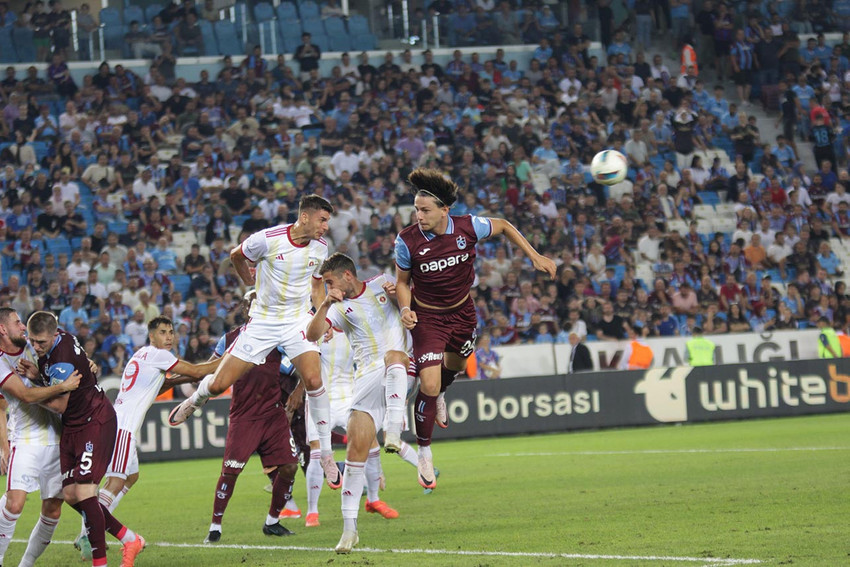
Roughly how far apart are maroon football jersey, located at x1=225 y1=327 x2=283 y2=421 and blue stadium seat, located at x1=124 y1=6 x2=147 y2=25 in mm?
18591

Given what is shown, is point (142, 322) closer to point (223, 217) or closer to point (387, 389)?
point (223, 217)

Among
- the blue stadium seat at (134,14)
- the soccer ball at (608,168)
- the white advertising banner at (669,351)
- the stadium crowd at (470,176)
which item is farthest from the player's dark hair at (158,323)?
the blue stadium seat at (134,14)

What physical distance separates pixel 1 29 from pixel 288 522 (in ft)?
62.4

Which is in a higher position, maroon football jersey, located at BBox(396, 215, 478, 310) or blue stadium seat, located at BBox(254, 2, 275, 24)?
blue stadium seat, located at BBox(254, 2, 275, 24)

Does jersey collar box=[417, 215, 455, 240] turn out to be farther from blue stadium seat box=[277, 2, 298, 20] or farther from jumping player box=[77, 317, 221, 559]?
blue stadium seat box=[277, 2, 298, 20]

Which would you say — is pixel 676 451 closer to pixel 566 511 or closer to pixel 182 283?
pixel 566 511

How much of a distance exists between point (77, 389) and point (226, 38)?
20.8 m

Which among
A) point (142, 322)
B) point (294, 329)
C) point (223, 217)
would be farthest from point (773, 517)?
point (223, 217)

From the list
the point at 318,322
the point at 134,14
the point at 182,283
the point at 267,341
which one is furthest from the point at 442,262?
the point at 134,14

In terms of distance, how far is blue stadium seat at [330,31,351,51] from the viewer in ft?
96.7

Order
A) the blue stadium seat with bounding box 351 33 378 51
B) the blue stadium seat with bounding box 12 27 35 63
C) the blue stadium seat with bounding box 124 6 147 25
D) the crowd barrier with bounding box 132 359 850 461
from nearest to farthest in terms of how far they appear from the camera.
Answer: the crowd barrier with bounding box 132 359 850 461 < the blue stadium seat with bounding box 12 27 35 63 < the blue stadium seat with bounding box 124 6 147 25 < the blue stadium seat with bounding box 351 33 378 51

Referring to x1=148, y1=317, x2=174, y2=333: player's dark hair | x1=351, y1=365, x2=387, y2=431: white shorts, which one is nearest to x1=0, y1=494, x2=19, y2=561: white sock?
x1=148, y1=317, x2=174, y2=333: player's dark hair

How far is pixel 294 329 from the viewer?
439 inches

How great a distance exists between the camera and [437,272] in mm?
10375
